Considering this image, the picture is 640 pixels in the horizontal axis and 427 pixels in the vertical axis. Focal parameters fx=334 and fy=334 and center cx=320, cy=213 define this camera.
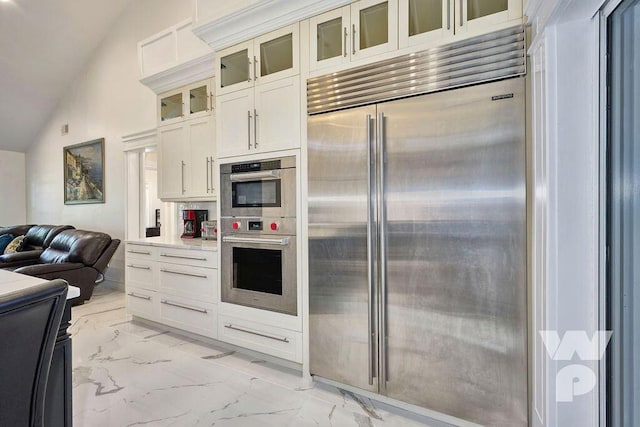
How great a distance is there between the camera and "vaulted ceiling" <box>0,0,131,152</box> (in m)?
4.82

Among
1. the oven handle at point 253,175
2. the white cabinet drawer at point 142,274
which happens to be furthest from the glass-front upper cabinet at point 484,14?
the white cabinet drawer at point 142,274

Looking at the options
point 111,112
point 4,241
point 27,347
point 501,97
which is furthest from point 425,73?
point 4,241

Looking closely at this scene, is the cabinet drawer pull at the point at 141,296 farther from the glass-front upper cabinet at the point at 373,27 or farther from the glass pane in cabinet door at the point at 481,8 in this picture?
the glass pane in cabinet door at the point at 481,8

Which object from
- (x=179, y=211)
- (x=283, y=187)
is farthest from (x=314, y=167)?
(x=179, y=211)

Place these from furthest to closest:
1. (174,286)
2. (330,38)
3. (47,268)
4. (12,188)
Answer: (12,188)
(47,268)
(174,286)
(330,38)

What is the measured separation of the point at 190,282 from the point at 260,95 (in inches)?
68.4

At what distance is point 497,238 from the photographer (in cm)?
167

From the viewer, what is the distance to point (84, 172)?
5625mm

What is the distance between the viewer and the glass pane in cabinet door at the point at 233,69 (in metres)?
2.67

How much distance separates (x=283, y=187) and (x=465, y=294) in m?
1.35

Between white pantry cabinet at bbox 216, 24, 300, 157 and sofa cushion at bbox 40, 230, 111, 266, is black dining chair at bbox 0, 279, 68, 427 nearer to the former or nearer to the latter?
white pantry cabinet at bbox 216, 24, 300, 157

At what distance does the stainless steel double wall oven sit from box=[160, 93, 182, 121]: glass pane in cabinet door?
4.12 ft

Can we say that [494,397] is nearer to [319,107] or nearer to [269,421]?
[269,421]

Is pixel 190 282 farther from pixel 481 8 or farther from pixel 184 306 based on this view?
pixel 481 8
